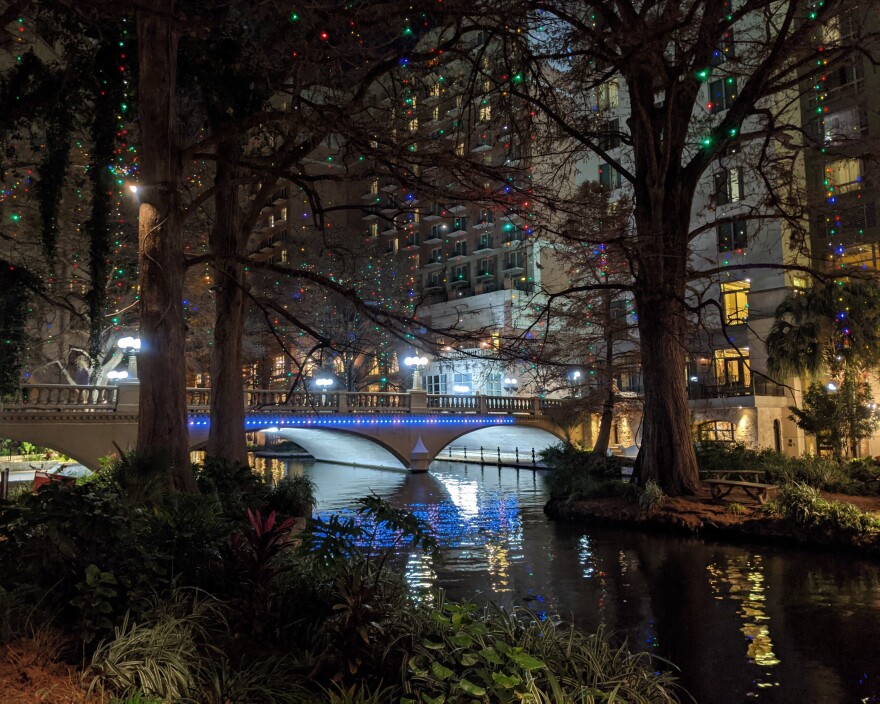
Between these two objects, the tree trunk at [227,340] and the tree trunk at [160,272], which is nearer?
the tree trunk at [160,272]

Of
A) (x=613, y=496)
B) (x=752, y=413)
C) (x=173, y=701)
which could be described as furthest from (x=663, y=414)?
(x=752, y=413)

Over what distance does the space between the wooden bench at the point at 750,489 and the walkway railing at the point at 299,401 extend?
33.8 feet

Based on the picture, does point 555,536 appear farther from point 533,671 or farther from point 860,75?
point 860,75

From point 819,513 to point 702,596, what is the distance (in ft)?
16.4

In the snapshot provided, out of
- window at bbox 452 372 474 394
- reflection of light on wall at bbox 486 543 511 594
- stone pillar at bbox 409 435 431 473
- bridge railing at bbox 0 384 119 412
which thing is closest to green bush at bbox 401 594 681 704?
reflection of light on wall at bbox 486 543 511 594

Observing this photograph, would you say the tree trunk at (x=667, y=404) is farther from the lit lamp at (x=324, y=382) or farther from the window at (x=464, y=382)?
the window at (x=464, y=382)

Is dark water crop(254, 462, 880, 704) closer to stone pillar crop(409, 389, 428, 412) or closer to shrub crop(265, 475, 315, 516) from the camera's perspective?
shrub crop(265, 475, 315, 516)

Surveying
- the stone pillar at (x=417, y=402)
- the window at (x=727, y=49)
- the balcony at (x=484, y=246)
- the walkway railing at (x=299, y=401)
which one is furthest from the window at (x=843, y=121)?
the balcony at (x=484, y=246)

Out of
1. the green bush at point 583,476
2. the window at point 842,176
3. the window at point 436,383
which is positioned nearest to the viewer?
the green bush at point 583,476

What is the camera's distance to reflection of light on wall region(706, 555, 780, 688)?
7.51 m

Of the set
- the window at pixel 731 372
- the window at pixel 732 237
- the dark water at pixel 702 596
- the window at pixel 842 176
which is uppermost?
the window at pixel 842 176

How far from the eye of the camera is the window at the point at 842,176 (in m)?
32.9

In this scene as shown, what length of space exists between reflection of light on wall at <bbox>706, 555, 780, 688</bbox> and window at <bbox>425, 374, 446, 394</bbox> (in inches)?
1818

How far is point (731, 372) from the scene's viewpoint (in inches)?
1518
